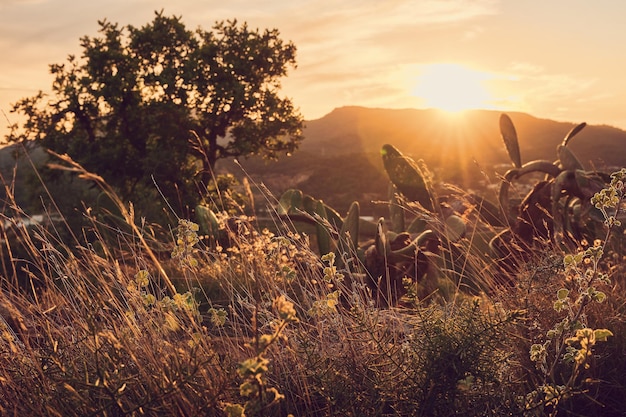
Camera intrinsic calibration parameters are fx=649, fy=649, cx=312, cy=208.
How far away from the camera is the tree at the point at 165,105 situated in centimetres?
1666

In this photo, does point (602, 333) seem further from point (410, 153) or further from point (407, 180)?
point (410, 153)

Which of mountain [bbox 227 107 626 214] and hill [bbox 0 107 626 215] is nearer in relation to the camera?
hill [bbox 0 107 626 215]

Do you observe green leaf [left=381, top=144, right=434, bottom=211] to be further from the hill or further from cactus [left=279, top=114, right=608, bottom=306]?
the hill

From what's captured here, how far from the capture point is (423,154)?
3359 cm

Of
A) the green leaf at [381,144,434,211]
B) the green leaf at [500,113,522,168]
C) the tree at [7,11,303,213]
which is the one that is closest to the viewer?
the green leaf at [381,144,434,211]

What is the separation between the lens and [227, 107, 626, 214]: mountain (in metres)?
32.7

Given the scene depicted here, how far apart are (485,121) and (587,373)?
222 ft

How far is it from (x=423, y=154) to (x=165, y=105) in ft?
63.3

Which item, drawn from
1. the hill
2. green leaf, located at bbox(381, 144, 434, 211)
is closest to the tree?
the hill

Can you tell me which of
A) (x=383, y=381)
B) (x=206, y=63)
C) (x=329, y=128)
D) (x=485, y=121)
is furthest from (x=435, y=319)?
(x=329, y=128)

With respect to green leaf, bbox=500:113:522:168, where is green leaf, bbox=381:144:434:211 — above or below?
below

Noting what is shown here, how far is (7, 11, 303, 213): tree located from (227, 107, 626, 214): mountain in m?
1.58

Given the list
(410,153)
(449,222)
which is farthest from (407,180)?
(410,153)

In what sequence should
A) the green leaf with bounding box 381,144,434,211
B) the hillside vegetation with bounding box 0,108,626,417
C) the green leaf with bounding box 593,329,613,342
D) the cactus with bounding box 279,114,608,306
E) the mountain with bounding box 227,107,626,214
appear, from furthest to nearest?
1. the mountain with bounding box 227,107,626,214
2. the green leaf with bounding box 381,144,434,211
3. the cactus with bounding box 279,114,608,306
4. the hillside vegetation with bounding box 0,108,626,417
5. the green leaf with bounding box 593,329,613,342
